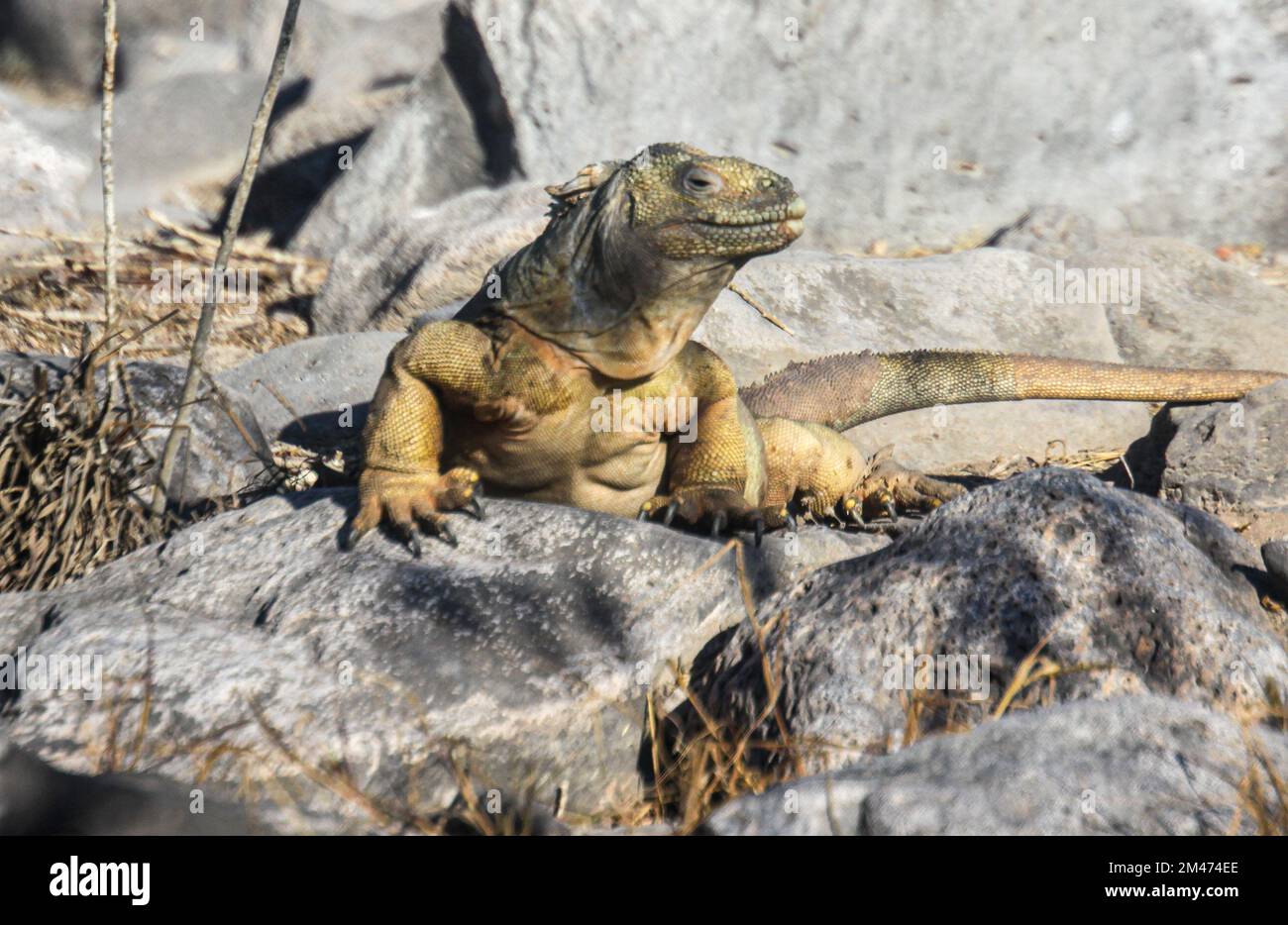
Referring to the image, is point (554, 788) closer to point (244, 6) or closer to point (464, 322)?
point (464, 322)

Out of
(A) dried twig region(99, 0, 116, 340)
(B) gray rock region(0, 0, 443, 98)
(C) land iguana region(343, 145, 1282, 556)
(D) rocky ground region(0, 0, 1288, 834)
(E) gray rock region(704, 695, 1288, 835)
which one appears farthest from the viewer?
(B) gray rock region(0, 0, 443, 98)

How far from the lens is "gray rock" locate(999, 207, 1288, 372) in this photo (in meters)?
7.84

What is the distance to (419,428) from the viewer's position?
444 centimetres

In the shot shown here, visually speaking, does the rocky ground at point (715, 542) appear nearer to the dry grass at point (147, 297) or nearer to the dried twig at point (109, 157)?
the dry grass at point (147, 297)

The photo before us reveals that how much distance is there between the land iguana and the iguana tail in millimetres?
1269

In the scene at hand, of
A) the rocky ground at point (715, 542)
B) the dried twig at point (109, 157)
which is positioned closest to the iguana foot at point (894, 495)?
the rocky ground at point (715, 542)

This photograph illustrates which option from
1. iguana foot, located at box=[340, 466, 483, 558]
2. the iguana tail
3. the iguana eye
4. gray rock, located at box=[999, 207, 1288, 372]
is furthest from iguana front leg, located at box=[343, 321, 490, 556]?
gray rock, located at box=[999, 207, 1288, 372]

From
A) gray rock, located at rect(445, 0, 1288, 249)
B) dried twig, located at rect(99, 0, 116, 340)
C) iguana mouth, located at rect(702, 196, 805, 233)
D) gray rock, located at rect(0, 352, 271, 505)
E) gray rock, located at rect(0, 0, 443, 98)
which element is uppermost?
gray rock, located at rect(0, 0, 443, 98)

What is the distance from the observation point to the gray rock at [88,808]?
2500 mm

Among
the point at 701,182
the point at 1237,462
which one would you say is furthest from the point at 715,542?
the point at 1237,462

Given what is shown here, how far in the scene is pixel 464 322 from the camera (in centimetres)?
465

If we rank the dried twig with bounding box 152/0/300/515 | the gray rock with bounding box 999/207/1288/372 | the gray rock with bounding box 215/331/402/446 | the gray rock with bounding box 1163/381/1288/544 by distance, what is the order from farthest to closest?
1. the gray rock with bounding box 999/207/1288/372
2. the gray rock with bounding box 215/331/402/446
3. the gray rock with bounding box 1163/381/1288/544
4. the dried twig with bounding box 152/0/300/515

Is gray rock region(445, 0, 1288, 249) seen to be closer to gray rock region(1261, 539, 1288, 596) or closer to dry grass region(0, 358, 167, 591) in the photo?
dry grass region(0, 358, 167, 591)

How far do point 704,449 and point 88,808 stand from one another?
2.84 metres
